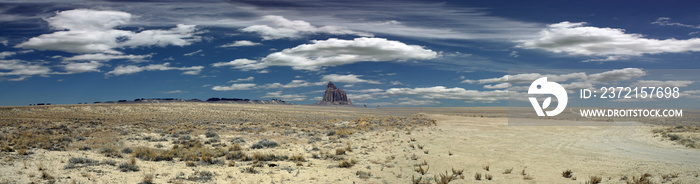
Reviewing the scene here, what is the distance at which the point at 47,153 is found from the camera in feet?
58.5

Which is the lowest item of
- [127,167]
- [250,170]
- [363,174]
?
[363,174]

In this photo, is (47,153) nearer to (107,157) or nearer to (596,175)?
(107,157)

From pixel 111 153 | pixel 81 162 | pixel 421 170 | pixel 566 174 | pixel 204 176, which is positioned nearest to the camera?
pixel 204 176

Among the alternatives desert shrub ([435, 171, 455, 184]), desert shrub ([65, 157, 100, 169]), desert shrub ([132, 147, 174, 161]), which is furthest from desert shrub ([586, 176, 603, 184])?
desert shrub ([65, 157, 100, 169])

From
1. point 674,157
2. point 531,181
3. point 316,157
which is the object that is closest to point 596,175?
point 531,181

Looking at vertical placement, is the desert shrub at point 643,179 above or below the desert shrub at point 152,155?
below

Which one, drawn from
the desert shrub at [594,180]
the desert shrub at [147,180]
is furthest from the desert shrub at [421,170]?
the desert shrub at [147,180]

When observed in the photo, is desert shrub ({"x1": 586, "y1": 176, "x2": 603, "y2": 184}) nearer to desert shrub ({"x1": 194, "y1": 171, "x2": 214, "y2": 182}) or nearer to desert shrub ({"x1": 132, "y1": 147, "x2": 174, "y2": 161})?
desert shrub ({"x1": 194, "y1": 171, "x2": 214, "y2": 182})

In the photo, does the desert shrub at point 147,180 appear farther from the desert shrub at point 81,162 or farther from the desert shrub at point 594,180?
the desert shrub at point 594,180

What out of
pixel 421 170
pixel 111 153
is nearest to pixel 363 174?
pixel 421 170

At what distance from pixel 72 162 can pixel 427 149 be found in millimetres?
16585

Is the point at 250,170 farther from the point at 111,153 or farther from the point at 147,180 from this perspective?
the point at 111,153

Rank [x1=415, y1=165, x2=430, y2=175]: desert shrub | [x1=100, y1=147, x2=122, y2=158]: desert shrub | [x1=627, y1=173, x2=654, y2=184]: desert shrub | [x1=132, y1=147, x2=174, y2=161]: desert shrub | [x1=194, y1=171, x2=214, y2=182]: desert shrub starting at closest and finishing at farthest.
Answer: [x1=627, y1=173, x2=654, y2=184]: desert shrub → [x1=194, y1=171, x2=214, y2=182]: desert shrub → [x1=415, y1=165, x2=430, y2=175]: desert shrub → [x1=132, y1=147, x2=174, y2=161]: desert shrub → [x1=100, y1=147, x2=122, y2=158]: desert shrub

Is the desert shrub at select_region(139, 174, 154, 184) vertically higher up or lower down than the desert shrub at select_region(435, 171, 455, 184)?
higher up
